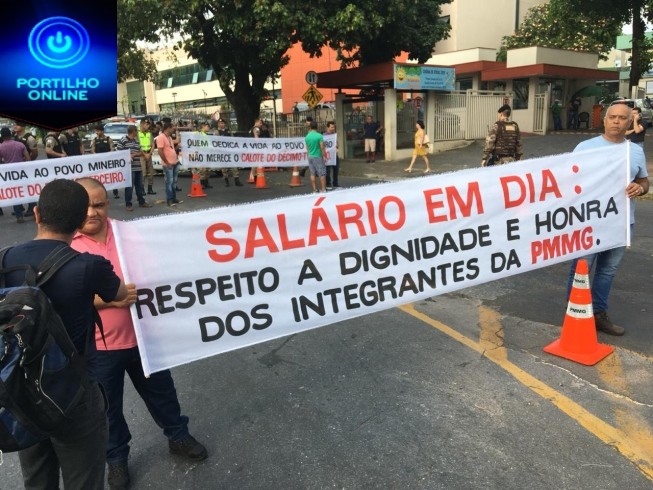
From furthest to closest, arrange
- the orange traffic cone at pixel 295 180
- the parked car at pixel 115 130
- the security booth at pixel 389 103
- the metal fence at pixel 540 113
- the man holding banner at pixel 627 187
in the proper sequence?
the metal fence at pixel 540 113, the parked car at pixel 115 130, the security booth at pixel 389 103, the orange traffic cone at pixel 295 180, the man holding banner at pixel 627 187

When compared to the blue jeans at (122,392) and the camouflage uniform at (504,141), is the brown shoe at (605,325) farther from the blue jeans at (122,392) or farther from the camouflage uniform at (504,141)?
the camouflage uniform at (504,141)

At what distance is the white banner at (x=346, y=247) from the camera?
113 inches

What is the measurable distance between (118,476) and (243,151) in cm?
1212

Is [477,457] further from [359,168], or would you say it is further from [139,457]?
[359,168]

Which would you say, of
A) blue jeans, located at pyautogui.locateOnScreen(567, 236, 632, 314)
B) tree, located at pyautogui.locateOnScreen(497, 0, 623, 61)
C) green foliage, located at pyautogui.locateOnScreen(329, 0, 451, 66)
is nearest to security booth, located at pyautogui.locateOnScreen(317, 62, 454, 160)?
green foliage, located at pyautogui.locateOnScreen(329, 0, 451, 66)

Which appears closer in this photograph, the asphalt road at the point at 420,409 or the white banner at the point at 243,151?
the asphalt road at the point at 420,409

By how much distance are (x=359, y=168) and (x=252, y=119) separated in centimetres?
565

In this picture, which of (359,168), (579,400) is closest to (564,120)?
(359,168)

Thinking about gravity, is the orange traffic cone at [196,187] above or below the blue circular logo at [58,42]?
below

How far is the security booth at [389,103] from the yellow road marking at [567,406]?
16056 mm

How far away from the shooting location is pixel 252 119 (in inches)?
853

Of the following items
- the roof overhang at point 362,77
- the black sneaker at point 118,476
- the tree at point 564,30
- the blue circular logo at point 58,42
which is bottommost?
the black sneaker at point 118,476

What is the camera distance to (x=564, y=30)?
27312mm

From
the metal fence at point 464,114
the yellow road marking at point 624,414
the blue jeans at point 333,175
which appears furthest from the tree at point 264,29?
the yellow road marking at point 624,414
